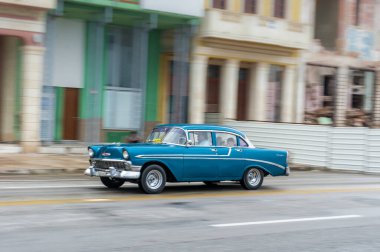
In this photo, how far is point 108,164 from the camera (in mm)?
12898

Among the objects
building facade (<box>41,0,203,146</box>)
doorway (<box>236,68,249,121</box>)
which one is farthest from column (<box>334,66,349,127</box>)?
building facade (<box>41,0,203,146</box>)

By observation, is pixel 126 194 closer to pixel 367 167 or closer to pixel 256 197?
pixel 256 197

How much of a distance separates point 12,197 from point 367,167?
16.4 metres

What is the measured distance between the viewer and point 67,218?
31.2 feet

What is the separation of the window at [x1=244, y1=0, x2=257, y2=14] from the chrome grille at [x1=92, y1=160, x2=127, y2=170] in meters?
16.8

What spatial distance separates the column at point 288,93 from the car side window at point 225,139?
16.4 metres

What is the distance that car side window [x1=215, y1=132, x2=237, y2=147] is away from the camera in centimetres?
1423

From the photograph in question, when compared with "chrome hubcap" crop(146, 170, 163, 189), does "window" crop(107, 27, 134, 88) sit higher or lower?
higher

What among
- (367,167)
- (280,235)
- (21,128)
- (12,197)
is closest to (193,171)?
(12,197)

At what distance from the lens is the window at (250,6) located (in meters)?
28.2

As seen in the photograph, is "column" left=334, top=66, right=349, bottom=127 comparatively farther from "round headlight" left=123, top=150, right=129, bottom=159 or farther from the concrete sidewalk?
"round headlight" left=123, top=150, right=129, bottom=159

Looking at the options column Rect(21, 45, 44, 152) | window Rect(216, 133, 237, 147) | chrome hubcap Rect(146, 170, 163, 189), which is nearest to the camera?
chrome hubcap Rect(146, 170, 163, 189)

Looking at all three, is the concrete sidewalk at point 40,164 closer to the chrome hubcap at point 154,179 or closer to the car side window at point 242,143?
the chrome hubcap at point 154,179

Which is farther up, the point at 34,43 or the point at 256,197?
the point at 34,43
